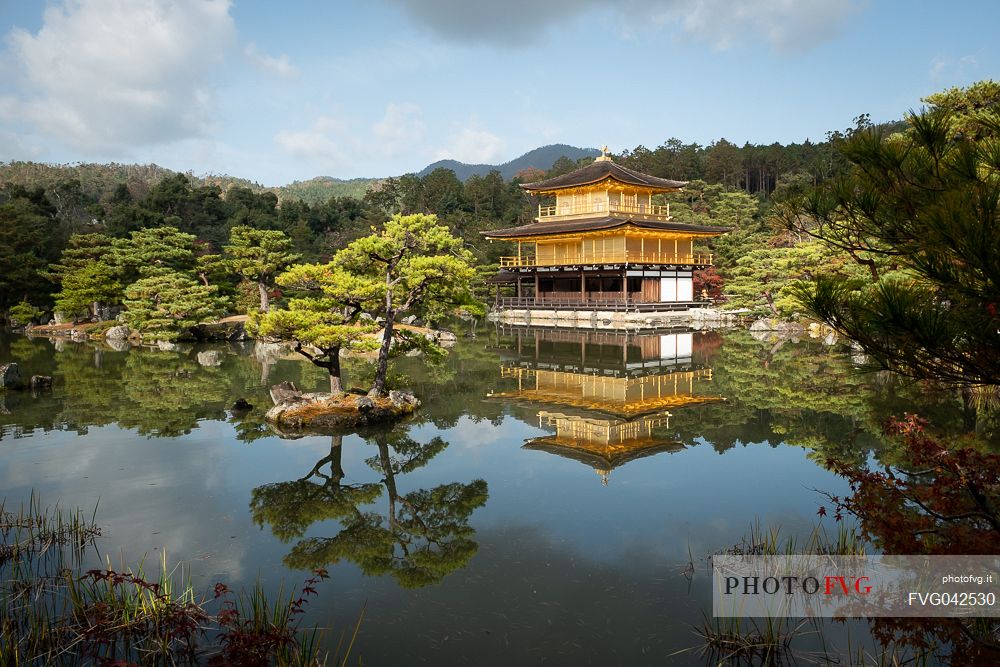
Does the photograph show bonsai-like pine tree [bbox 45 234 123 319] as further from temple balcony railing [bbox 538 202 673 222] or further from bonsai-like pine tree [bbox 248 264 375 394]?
temple balcony railing [bbox 538 202 673 222]

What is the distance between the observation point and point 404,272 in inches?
495

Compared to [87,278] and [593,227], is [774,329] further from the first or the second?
[87,278]

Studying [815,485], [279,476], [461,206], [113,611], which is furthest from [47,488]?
[461,206]

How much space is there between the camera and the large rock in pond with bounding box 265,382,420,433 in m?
12.2

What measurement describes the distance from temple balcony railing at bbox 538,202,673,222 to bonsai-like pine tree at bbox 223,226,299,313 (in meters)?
15.8

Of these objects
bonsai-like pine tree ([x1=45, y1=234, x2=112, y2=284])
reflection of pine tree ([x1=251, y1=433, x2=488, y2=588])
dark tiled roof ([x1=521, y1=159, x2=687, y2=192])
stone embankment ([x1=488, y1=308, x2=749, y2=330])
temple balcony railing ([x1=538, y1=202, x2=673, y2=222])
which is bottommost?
reflection of pine tree ([x1=251, y1=433, x2=488, y2=588])

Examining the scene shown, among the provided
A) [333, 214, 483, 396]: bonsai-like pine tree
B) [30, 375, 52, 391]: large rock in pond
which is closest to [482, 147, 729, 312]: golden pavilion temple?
[333, 214, 483, 396]: bonsai-like pine tree

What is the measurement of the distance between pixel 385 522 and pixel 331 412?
5.20 metres

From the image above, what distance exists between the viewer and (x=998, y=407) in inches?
468

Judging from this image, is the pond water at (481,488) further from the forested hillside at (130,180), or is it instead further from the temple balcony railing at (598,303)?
the forested hillside at (130,180)

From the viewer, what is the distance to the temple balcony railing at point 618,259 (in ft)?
113

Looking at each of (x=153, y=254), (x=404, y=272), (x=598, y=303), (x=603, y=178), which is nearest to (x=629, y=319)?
(x=598, y=303)

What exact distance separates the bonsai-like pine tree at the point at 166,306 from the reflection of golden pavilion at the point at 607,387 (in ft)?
44.3

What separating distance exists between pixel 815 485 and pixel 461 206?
6103 cm
